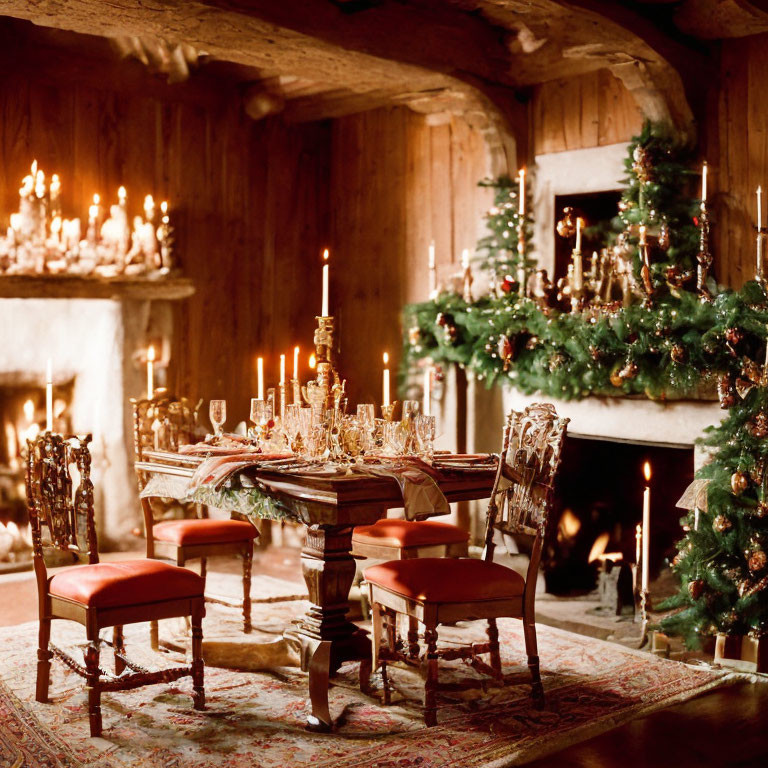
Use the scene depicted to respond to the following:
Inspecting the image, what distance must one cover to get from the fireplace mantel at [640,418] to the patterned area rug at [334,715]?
1.12 metres

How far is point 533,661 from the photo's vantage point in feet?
11.3

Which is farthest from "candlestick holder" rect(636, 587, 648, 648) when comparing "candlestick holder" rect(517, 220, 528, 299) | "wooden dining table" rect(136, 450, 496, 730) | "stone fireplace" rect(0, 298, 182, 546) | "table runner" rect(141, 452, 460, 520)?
"stone fireplace" rect(0, 298, 182, 546)

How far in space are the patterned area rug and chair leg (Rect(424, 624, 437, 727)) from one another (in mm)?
46

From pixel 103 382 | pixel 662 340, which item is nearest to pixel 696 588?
pixel 662 340

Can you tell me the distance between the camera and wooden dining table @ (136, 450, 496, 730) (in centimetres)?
324

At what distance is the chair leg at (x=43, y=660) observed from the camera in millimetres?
3428

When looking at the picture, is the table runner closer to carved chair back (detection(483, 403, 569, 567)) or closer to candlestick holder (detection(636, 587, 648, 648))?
carved chair back (detection(483, 403, 569, 567))

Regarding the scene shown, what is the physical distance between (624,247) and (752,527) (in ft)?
5.16

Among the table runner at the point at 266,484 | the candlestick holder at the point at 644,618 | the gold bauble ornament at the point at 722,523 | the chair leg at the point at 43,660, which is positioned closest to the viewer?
the table runner at the point at 266,484

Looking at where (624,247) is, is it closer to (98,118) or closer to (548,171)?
(548,171)

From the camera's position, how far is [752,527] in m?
3.92

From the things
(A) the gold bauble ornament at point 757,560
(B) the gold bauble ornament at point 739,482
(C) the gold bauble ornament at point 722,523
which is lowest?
(A) the gold bauble ornament at point 757,560

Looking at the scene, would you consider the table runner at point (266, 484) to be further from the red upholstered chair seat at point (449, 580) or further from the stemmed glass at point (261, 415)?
the stemmed glass at point (261, 415)

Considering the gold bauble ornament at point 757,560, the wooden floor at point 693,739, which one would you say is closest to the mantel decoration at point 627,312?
the gold bauble ornament at point 757,560
